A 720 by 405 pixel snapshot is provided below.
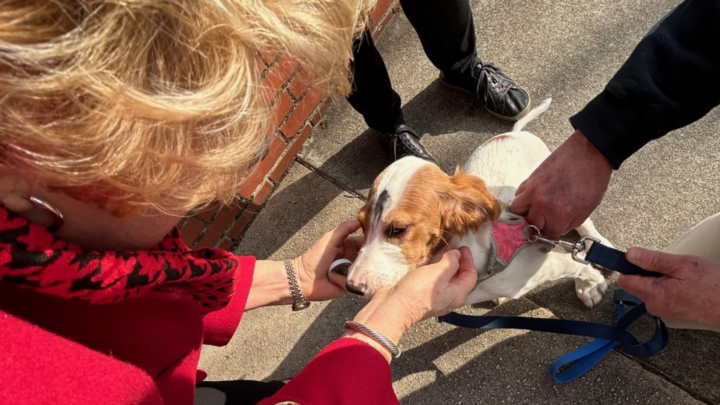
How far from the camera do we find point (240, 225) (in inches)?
125

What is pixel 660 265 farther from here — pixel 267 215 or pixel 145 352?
pixel 267 215

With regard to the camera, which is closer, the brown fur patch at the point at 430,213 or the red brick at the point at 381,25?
the brown fur patch at the point at 430,213

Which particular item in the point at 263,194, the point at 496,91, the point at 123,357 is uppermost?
the point at 123,357

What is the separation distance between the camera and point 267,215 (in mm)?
3213

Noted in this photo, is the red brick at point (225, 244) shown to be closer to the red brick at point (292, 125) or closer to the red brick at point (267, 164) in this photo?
the red brick at point (267, 164)

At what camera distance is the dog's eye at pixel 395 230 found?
77.4 inches

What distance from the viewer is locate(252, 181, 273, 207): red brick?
319cm

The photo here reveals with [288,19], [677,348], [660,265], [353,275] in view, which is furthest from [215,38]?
[677,348]

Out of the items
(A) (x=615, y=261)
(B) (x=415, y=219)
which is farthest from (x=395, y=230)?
(A) (x=615, y=261)

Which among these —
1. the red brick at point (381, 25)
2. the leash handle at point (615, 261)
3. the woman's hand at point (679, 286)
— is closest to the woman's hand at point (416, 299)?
the leash handle at point (615, 261)

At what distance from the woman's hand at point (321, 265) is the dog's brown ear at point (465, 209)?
0.40 m

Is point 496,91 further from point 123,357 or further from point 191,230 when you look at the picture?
point 123,357

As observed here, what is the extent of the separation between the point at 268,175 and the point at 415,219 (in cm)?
152

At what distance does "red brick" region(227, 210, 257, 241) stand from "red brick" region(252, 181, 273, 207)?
0.09 m
